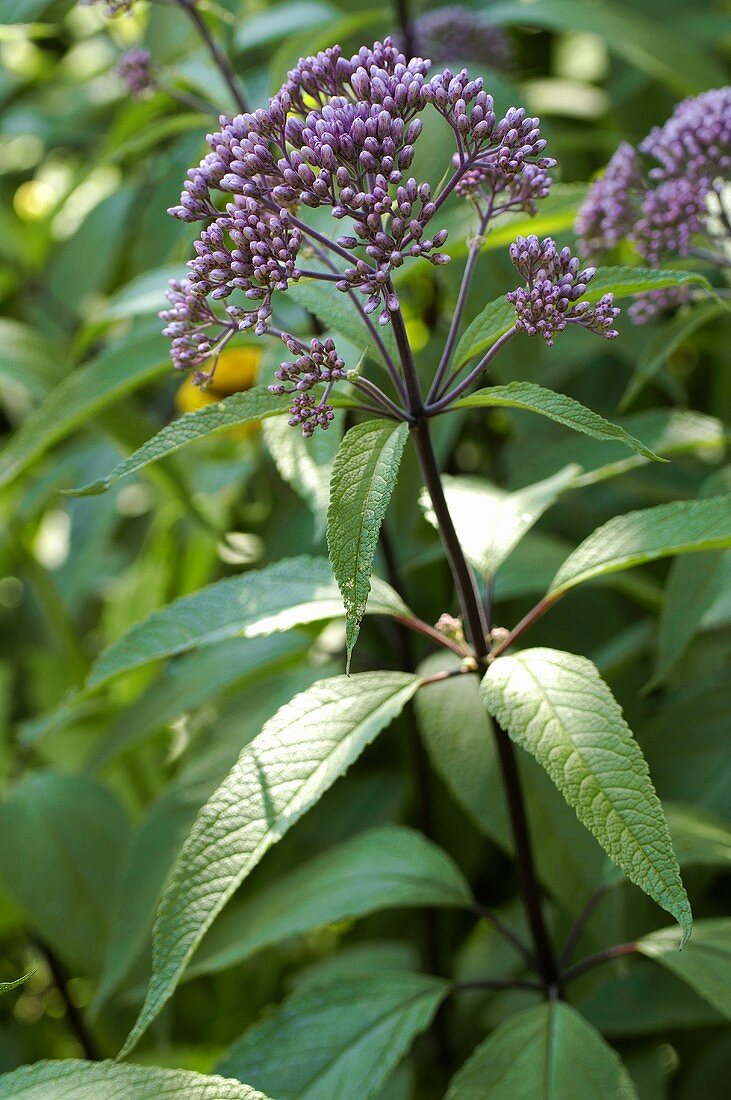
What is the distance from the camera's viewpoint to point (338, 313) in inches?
33.4

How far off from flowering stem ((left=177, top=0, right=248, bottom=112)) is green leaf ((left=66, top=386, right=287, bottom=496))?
575 millimetres

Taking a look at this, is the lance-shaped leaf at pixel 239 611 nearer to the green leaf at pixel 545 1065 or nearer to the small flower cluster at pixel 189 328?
the small flower cluster at pixel 189 328

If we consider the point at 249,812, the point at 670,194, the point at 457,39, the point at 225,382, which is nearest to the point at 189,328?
the point at 249,812

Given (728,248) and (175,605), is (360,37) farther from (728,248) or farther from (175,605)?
(175,605)

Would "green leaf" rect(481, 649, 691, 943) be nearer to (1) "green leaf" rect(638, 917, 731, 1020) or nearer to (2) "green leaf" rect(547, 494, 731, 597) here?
(2) "green leaf" rect(547, 494, 731, 597)

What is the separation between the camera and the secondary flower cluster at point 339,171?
674 millimetres

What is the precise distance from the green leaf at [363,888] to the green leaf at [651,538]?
296mm

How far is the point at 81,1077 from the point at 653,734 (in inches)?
28.4

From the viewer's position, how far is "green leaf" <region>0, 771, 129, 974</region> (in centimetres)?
116

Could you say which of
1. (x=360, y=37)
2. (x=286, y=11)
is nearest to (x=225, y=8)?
(x=286, y=11)

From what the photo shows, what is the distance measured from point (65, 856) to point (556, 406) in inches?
31.4

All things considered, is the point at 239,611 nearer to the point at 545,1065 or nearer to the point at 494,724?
the point at 494,724

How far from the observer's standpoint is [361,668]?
128 centimetres

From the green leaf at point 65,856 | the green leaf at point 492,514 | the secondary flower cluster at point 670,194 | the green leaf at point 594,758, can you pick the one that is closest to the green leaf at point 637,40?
the secondary flower cluster at point 670,194
